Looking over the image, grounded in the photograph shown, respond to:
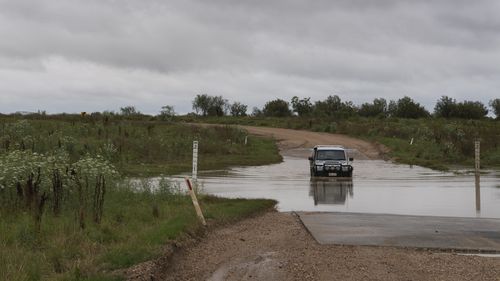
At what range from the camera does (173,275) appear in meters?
9.77

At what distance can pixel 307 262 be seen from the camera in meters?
10.2

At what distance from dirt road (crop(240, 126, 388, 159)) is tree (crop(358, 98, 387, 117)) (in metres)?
47.5

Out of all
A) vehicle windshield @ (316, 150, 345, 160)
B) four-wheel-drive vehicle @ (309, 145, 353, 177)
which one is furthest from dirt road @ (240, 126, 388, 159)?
four-wheel-drive vehicle @ (309, 145, 353, 177)

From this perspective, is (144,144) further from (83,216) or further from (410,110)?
(410,110)

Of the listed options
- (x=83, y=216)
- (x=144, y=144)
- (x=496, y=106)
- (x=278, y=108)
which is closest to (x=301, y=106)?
(x=278, y=108)

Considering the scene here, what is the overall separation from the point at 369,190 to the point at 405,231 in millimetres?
10352

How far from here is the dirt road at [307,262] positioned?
9.45 metres

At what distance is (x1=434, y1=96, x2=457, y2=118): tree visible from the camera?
101144 millimetres

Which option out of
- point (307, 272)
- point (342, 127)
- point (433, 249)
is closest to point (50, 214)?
point (307, 272)

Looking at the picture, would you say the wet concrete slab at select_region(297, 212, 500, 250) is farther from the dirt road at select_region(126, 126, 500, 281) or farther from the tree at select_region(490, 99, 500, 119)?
the tree at select_region(490, 99, 500, 119)

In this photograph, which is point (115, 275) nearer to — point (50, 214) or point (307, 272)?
point (307, 272)

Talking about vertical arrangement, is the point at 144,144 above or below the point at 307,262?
above

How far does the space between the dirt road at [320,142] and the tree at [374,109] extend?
47.5m

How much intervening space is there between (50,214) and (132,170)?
56.6 ft
